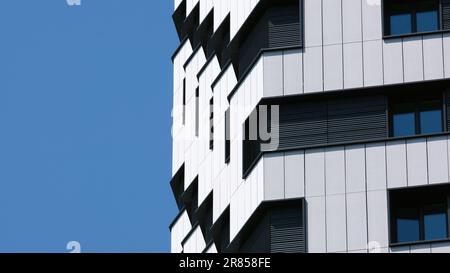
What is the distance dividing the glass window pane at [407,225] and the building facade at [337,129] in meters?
0.03

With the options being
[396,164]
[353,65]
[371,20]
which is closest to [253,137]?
[353,65]

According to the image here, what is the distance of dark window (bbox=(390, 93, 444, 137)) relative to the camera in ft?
159

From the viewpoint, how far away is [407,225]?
4666cm

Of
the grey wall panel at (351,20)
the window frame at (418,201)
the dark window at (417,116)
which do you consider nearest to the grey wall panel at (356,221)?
the window frame at (418,201)

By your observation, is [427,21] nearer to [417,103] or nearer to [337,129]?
[417,103]

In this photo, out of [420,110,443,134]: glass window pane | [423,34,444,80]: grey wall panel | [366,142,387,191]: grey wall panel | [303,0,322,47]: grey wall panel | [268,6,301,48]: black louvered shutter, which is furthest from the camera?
[268,6,301,48]: black louvered shutter

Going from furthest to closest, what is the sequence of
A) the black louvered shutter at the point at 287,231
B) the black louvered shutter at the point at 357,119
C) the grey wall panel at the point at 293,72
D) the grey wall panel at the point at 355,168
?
the grey wall panel at the point at 293,72 < the black louvered shutter at the point at 357,119 < the black louvered shutter at the point at 287,231 < the grey wall panel at the point at 355,168

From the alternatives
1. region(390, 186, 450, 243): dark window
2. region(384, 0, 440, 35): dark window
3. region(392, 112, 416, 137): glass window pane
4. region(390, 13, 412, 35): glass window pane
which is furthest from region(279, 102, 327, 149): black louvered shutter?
A: region(390, 186, 450, 243): dark window

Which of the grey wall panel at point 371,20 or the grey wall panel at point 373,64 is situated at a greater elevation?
the grey wall panel at point 371,20

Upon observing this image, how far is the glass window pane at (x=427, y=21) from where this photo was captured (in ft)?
164

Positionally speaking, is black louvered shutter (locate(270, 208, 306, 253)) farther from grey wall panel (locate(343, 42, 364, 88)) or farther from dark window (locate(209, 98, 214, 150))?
dark window (locate(209, 98, 214, 150))

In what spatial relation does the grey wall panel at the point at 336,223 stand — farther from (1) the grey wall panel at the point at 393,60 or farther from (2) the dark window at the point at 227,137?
(2) the dark window at the point at 227,137

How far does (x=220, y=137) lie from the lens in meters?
56.3

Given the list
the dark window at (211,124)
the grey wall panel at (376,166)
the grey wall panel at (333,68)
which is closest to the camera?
the grey wall panel at (376,166)
